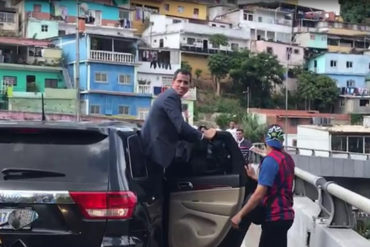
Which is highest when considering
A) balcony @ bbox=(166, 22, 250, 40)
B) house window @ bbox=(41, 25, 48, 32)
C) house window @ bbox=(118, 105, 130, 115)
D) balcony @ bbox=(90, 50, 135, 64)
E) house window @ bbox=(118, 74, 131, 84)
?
balcony @ bbox=(166, 22, 250, 40)

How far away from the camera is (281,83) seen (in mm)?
75500

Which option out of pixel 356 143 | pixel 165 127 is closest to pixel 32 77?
pixel 356 143

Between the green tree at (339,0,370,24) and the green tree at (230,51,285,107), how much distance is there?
110ft

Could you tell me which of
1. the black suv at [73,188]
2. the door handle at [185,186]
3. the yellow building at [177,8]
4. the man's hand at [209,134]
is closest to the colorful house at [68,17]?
the yellow building at [177,8]

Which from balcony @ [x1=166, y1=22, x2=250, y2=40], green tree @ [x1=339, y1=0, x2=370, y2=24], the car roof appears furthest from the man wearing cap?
green tree @ [x1=339, y1=0, x2=370, y2=24]

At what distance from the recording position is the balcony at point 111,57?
5720cm

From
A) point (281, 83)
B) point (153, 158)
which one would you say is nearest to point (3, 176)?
point (153, 158)

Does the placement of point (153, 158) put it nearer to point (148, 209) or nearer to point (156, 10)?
point (148, 209)

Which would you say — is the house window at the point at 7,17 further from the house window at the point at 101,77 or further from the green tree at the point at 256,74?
the green tree at the point at 256,74

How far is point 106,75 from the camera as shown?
189 feet

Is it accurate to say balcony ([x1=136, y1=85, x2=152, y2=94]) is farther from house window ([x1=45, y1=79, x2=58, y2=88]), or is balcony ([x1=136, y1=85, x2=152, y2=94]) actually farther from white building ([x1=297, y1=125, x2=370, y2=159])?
white building ([x1=297, y1=125, x2=370, y2=159])

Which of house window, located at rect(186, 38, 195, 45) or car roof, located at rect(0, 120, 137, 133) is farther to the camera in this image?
house window, located at rect(186, 38, 195, 45)

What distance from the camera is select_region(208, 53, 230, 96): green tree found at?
72562mm

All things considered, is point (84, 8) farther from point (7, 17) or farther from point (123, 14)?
point (7, 17)
